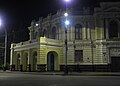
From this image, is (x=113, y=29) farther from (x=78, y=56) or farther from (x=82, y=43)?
(x=78, y=56)

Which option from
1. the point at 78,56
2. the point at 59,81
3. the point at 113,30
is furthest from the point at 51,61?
the point at 59,81

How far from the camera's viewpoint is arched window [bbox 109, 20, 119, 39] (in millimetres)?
45688

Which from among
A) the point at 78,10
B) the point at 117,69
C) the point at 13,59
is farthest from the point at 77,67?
the point at 13,59

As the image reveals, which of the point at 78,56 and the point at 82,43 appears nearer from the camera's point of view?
the point at 82,43

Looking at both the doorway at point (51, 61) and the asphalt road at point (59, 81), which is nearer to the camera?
the asphalt road at point (59, 81)

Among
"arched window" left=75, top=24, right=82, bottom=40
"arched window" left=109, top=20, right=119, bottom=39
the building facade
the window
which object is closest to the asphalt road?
the building facade

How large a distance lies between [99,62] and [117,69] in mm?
3449

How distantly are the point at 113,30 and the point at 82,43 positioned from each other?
19.8 feet

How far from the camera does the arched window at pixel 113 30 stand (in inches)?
1799

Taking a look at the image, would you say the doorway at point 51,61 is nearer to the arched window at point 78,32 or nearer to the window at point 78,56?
the window at point 78,56

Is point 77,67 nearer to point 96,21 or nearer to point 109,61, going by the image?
point 109,61

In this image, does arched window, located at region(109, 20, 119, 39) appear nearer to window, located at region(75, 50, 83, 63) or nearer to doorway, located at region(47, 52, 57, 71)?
window, located at region(75, 50, 83, 63)

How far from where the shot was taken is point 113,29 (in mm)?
46000

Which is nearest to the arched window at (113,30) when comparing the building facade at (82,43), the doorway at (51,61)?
the building facade at (82,43)
